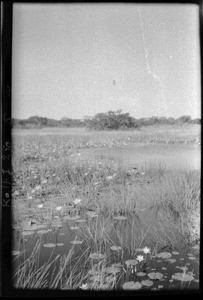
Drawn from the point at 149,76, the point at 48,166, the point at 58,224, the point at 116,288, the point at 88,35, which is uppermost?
the point at 88,35

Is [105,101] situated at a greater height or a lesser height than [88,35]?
lesser

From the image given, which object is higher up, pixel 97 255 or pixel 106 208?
pixel 106 208

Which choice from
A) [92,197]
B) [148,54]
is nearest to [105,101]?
[148,54]

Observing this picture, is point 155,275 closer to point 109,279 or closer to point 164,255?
point 164,255

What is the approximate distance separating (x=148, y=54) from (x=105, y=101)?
0.38 meters

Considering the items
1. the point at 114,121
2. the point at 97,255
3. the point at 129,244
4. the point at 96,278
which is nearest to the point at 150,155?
the point at 114,121

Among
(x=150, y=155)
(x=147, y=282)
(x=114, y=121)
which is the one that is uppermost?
(x=114, y=121)

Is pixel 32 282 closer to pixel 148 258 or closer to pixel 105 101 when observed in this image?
pixel 148 258

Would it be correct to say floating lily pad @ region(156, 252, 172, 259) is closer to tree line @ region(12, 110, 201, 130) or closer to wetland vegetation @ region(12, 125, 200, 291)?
wetland vegetation @ region(12, 125, 200, 291)

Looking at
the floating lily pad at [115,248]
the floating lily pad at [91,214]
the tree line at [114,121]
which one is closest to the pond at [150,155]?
the tree line at [114,121]

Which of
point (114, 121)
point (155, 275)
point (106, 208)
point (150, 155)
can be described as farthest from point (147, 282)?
point (114, 121)

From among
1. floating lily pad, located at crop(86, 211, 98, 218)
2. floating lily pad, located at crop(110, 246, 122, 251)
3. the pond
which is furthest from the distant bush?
floating lily pad, located at crop(110, 246, 122, 251)

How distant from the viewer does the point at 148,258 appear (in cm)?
243

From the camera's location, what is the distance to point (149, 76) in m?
2.44
